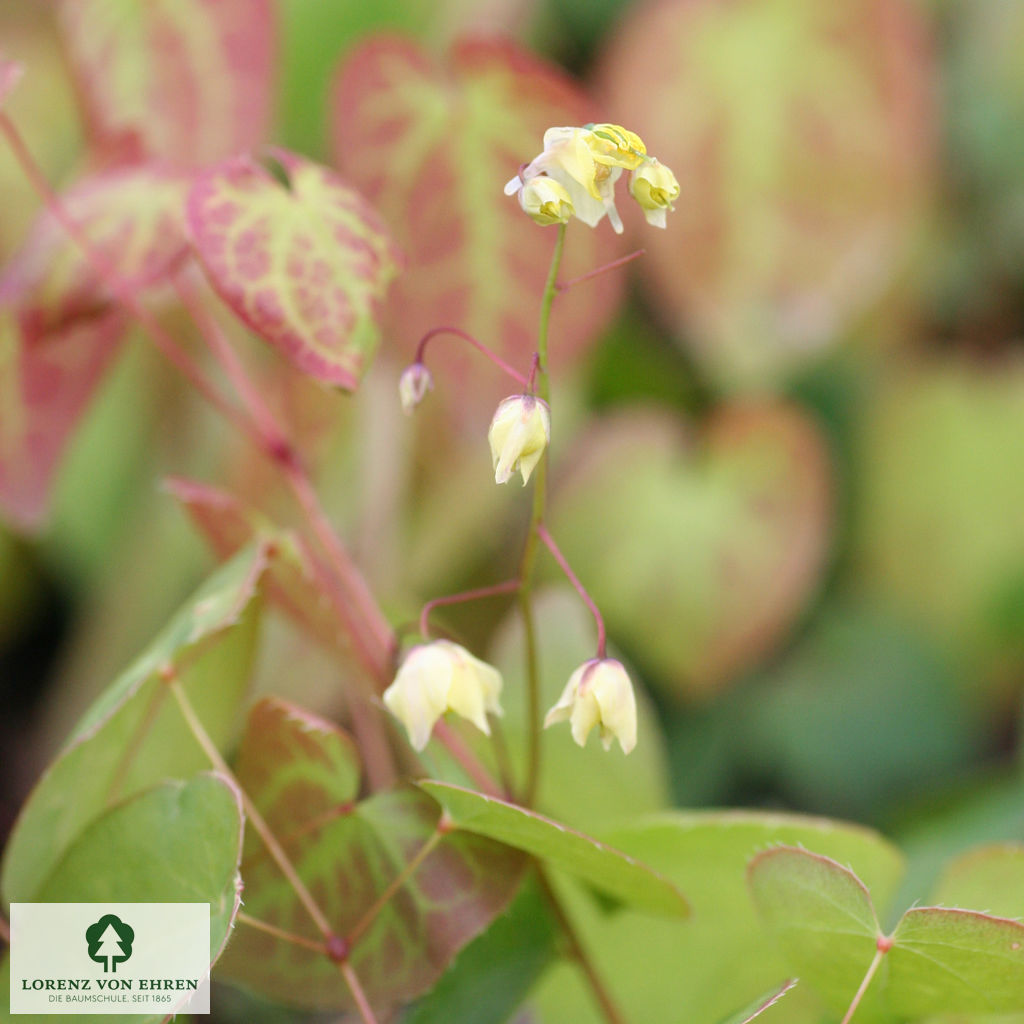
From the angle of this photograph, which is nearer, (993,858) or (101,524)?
(993,858)

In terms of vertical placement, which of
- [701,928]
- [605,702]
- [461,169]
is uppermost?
[461,169]

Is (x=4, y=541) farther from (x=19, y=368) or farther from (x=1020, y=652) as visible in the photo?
(x=1020, y=652)

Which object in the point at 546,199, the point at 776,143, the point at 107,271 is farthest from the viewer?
the point at 776,143

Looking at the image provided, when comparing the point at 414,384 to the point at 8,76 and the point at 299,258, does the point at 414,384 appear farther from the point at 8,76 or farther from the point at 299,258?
the point at 8,76

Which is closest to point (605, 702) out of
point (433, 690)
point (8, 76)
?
point (433, 690)

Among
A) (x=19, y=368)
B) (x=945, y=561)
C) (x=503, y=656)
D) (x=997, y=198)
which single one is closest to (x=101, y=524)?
(x=19, y=368)

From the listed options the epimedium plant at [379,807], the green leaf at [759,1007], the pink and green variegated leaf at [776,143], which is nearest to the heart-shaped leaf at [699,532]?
the pink and green variegated leaf at [776,143]

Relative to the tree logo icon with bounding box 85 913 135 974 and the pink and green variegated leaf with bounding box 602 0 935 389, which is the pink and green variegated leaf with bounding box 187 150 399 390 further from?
the pink and green variegated leaf with bounding box 602 0 935 389
